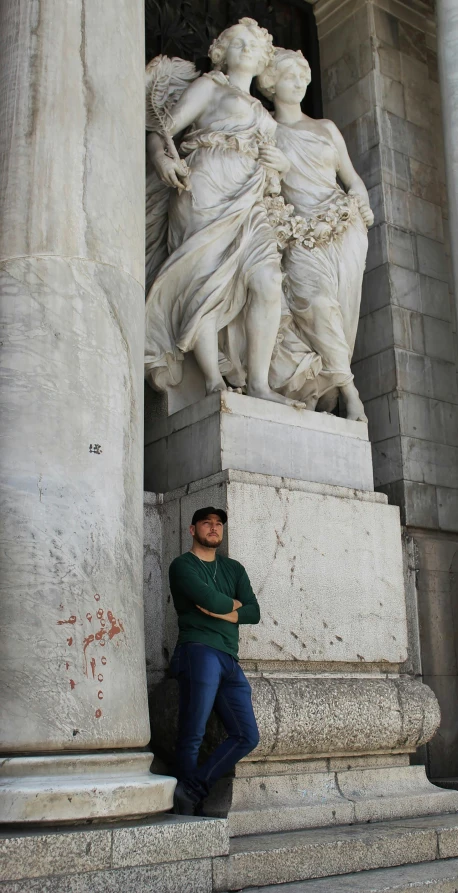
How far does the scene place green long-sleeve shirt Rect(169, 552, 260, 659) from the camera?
5898mm

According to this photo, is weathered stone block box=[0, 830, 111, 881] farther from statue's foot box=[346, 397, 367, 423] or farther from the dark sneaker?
statue's foot box=[346, 397, 367, 423]

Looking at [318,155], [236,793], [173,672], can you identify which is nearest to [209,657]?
[173,672]

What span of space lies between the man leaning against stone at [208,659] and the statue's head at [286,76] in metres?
4.42

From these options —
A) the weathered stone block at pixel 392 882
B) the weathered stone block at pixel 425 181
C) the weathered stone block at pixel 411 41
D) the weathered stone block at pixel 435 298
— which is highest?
the weathered stone block at pixel 411 41

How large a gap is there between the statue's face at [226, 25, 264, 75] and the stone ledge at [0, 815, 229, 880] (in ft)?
19.7

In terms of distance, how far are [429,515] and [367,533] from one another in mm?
1803

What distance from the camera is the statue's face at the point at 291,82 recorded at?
8.89 m

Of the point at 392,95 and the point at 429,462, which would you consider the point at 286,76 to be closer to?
the point at 392,95

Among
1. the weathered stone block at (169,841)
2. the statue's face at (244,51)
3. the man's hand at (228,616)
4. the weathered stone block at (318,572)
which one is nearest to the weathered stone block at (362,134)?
the statue's face at (244,51)

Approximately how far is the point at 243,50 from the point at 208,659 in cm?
510

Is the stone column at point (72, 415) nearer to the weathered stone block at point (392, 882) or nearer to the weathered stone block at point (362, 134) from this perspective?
the weathered stone block at point (392, 882)

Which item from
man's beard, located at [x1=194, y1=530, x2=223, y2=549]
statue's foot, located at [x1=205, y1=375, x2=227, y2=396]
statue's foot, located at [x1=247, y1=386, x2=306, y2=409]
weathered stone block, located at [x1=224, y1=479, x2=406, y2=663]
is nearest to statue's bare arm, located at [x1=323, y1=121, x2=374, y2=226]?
statue's foot, located at [x1=247, y1=386, x2=306, y2=409]

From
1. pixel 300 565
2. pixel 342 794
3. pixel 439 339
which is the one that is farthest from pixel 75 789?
pixel 439 339

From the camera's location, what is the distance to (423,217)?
33.4 ft
